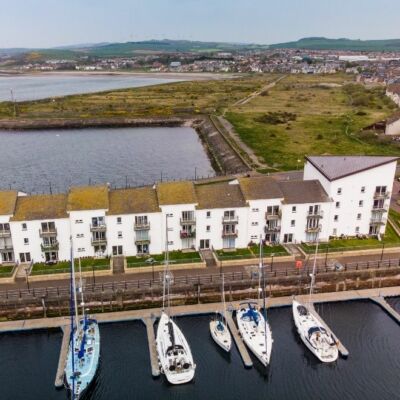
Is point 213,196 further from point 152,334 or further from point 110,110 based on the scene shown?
point 110,110

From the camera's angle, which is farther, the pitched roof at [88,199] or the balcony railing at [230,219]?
the balcony railing at [230,219]

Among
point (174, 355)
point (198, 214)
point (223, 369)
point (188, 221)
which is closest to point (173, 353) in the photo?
point (174, 355)

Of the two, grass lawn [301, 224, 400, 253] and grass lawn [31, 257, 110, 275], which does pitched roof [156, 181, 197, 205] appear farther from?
grass lawn [301, 224, 400, 253]

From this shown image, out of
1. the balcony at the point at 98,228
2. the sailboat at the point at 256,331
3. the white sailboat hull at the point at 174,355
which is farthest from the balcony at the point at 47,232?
the sailboat at the point at 256,331

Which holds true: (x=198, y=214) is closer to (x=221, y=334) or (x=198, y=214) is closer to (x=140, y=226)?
(x=140, y=226)

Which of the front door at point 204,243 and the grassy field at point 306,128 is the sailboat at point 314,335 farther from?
the grassy field at point 306,128

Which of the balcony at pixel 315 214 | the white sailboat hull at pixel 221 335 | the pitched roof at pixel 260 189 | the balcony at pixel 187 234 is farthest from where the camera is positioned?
the balcony at pixel 315 214

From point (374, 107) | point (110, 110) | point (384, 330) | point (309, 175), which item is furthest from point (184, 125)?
point (384, 330)
